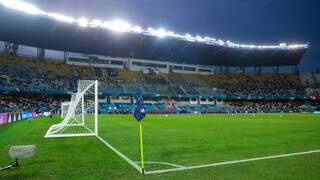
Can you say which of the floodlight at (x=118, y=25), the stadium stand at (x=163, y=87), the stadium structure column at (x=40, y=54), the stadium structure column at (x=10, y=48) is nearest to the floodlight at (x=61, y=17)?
the floodlight at (x=118, y=25)

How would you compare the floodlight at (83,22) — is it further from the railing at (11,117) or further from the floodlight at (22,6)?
the railing at (11,117)

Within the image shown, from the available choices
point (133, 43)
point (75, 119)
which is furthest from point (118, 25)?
point (75, 119)

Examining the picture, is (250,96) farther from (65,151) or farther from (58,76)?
(65,151)

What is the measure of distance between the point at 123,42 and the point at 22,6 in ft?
93.8

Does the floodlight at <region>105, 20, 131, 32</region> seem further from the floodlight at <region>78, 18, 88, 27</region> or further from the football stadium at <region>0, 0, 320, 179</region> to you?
the floodlight at <region>78, 18, 88, 27</region>

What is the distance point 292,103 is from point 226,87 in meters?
22.0

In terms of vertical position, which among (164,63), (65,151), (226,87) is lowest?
(65,151)

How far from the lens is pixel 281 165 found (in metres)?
9.74

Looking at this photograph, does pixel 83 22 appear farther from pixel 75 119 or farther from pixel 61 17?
pixel 75 119

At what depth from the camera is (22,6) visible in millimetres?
52156

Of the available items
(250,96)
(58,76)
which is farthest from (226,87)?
(58,76)

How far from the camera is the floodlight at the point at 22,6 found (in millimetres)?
50125

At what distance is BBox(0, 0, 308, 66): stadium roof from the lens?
58219mm

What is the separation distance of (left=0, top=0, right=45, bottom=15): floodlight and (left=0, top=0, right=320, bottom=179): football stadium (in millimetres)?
172
